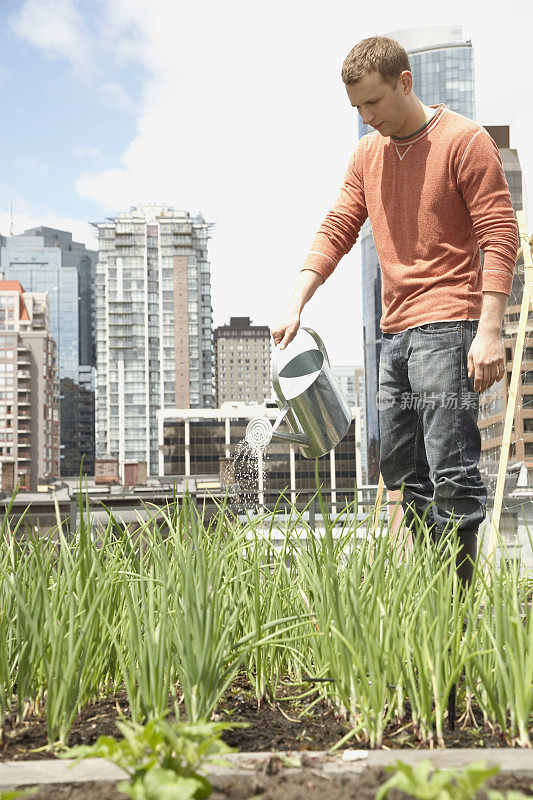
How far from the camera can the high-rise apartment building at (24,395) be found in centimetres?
6731

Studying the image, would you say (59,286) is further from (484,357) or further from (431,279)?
(484,357)

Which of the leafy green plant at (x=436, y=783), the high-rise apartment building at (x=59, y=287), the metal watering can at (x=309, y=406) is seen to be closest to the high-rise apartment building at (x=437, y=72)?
the high-rise apartment building at (x=59, y=287)

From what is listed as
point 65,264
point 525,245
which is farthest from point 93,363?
point 525,245

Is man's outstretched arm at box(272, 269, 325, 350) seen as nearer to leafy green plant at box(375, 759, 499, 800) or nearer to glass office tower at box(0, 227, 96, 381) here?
leafy green plant at box(375, 759, 499, 800)

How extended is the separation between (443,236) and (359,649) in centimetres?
106

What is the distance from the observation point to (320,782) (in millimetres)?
778

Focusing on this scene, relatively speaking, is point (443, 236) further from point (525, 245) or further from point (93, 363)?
point (93, 363)

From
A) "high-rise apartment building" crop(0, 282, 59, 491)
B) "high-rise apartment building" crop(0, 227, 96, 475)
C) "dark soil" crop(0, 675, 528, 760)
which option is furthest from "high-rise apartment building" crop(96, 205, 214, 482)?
"dark soil" crop(0, 675, 528, 760)

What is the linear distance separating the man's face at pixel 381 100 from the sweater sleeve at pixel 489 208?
0.18m

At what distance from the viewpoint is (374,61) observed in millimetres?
1605

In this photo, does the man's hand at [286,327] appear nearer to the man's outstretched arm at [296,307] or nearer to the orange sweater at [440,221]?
the man's outstretched arm at [296,307]

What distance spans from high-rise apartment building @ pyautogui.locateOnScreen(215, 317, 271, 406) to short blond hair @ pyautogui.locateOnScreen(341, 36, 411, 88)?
118301 millimetres

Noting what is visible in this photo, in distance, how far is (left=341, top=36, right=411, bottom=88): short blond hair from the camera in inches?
63.4

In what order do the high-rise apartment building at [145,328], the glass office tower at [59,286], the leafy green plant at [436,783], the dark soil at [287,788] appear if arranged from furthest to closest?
the glass office tower at [59,286]
the high-rise apartment building at [145,328]
the dark soil at [287,788]
the leafy green plant at [436,783]
